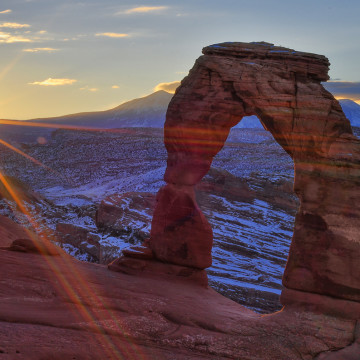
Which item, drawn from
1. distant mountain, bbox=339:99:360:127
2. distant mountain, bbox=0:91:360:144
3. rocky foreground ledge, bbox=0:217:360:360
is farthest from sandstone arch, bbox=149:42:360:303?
distant mountain, bbox=339:99:360:127

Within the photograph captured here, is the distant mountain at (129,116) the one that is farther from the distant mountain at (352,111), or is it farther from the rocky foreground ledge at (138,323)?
the rocky foreground ledge at (138,323)

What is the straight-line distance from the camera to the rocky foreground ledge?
7973 mm

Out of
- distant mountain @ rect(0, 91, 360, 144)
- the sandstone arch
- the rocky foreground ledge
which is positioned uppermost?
distant mountain @ rect(0, 91, 360, 144)

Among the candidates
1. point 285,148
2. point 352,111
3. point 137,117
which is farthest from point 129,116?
point 285,148

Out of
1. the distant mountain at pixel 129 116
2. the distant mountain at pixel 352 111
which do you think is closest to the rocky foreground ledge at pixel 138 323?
the distant mountain at pixel 352 111

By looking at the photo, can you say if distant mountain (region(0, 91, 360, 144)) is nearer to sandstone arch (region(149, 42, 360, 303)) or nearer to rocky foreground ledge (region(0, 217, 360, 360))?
sandstone arch (region(149, 42, 360, 303))

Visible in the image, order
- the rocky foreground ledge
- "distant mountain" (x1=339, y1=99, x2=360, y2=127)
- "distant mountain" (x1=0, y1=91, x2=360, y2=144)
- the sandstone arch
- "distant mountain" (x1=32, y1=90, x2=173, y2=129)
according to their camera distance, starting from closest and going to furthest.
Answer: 1. the rocky foreground ledge
2. the sandstone arch
3. "distant mountain" (x1=339, y1=99, x2=360, y2=127)
4. "distant mountain" (x1=0, y1=91, x2=360, y2=144)
5. "distant mountain" (x1=32, y1=90, x2=173, y2=129)

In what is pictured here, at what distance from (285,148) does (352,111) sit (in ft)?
375

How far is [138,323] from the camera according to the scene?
29.8ft

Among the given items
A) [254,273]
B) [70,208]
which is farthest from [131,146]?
[254,273]

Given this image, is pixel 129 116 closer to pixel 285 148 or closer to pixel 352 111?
pixel 352 111

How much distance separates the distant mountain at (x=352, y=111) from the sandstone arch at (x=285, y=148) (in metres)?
101

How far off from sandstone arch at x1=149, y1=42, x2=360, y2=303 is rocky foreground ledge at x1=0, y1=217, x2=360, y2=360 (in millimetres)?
879

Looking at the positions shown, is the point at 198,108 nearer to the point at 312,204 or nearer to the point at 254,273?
the point at 312,204
